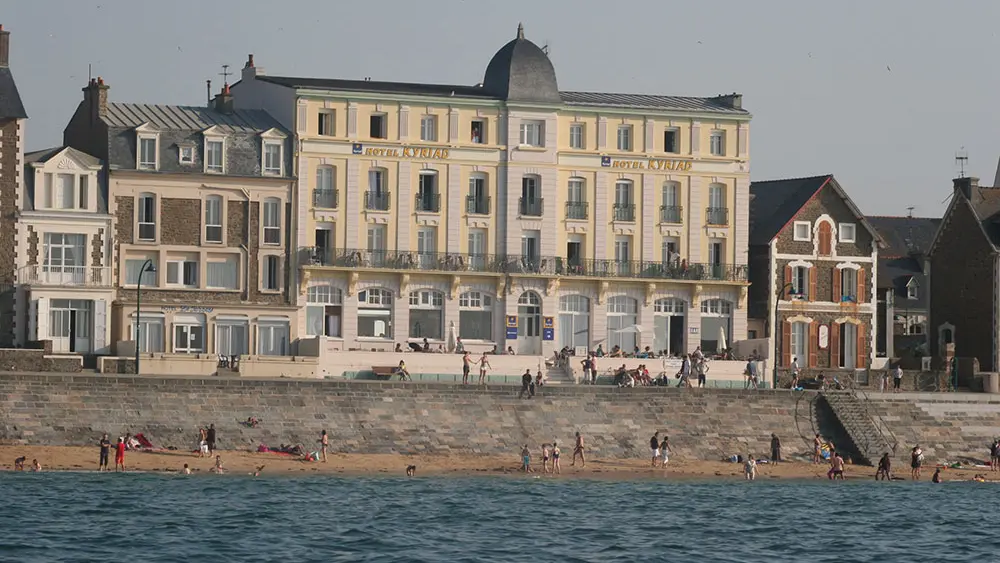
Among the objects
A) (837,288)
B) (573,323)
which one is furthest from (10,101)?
(837,288)

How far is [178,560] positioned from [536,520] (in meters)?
13.1

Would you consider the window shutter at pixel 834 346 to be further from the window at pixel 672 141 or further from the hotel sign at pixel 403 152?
the hotel sign at pixel 403 152

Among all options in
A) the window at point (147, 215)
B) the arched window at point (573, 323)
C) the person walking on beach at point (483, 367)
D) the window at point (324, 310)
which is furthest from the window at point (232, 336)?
the arched window at point (573, 323)

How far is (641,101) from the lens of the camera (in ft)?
304

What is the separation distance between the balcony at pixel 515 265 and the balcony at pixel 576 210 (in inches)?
74.5

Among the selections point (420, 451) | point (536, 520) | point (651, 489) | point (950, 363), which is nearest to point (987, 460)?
point (950, 363)

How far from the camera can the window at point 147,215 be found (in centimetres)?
8288

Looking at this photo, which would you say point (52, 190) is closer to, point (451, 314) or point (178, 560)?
point (451, 314)

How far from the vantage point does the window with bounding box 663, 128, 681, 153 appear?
3588 inches

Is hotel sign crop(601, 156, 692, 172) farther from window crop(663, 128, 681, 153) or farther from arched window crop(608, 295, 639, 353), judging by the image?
arched window crop(608, 295, 639, 353)

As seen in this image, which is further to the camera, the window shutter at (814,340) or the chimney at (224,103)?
the window shutter at (814,340)

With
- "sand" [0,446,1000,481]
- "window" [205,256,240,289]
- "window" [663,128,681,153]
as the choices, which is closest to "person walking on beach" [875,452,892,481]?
"sand" [0,446,1000,481]

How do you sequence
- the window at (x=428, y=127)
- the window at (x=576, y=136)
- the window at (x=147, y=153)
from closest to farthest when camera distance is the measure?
the window at (x=147, y=153) → the window at (x=428, y=127) → the window at (x=576, y=136)

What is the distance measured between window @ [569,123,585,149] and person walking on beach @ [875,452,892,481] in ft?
65.1
